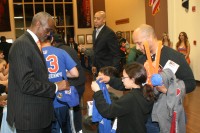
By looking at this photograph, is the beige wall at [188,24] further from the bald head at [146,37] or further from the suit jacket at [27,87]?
the suit jacket at [27,87]

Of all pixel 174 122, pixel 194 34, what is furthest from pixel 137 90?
pixel 194 34

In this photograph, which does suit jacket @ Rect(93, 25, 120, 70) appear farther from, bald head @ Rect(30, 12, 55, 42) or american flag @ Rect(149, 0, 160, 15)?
american flag @ Rect(149, 0, 160, 15)

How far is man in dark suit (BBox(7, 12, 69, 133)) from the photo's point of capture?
1978 mm

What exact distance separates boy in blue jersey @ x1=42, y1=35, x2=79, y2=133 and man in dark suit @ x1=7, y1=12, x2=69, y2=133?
23.8 inches


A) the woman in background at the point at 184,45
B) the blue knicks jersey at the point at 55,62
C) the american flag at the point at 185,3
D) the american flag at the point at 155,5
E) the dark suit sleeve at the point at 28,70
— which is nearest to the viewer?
the dark suit sleeve at the point at 28,70

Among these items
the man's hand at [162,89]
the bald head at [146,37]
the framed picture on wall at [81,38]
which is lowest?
the man's hand at [162,89]

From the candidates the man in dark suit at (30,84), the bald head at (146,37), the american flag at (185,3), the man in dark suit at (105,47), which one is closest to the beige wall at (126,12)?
the american flag at (185,3)

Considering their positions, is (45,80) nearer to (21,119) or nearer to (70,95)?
(21,119)

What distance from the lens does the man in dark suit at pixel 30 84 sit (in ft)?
6.49

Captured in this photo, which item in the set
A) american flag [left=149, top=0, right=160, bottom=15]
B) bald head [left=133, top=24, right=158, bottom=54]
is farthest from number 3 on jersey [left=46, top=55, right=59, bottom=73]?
american flag [left=149, top=0, right=160, bottom=15]

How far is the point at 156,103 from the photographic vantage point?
7.07 feet

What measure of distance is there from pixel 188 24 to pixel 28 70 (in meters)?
7.46

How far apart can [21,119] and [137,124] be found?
2.82 ft

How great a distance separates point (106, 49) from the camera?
14.2 feet
